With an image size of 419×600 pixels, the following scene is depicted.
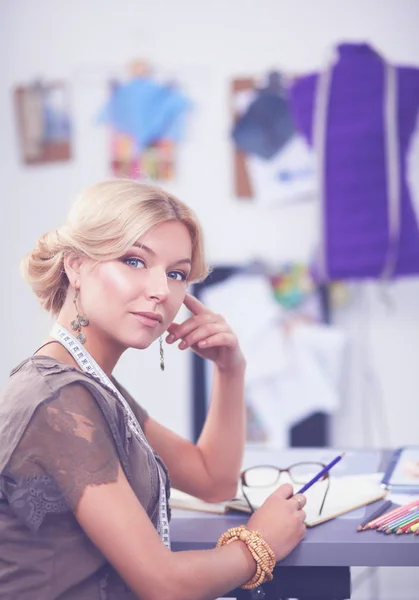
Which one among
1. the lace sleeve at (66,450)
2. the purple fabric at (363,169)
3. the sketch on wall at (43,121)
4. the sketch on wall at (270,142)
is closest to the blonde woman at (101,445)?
the lace sleeve at (66,450)

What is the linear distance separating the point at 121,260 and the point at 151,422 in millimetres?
374

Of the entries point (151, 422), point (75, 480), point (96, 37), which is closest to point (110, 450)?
point (75, 480)

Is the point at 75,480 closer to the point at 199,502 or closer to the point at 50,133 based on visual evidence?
the point at 199,502

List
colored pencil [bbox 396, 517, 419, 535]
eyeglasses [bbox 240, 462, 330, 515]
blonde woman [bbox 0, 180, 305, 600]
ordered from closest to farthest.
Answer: blonde woman [bbox 0, 180, 305, 600], colored pencil [bbox 396, 517, 419, 535], eyeglasses [bbox 240, 462, 330, 515]

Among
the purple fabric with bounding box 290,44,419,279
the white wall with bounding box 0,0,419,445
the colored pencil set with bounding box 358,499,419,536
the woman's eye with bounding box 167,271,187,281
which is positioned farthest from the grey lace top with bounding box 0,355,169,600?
the white wall with bounding box 0,0,419,445

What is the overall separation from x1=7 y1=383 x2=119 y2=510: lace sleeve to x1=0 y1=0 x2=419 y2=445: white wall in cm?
180

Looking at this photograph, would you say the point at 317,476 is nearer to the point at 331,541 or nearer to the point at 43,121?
the point at 331,541

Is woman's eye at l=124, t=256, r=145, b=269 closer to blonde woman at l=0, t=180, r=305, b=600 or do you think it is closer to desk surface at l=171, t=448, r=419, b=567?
blonde woman at l=0, t=180, r=305, b=600

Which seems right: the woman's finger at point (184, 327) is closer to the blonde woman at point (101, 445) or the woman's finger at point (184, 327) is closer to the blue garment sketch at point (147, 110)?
the blonde woman at point (101, 445)

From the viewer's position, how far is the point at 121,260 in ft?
3.74

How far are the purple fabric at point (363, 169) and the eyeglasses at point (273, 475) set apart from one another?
112 cm

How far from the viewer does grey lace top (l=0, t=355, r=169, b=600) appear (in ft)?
3.24

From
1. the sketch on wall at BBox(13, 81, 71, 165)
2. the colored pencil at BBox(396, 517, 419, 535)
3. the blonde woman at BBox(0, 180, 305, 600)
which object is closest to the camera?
the blonde woman at BBox(0, 180, 305, 600)

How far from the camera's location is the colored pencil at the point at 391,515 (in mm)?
1104
